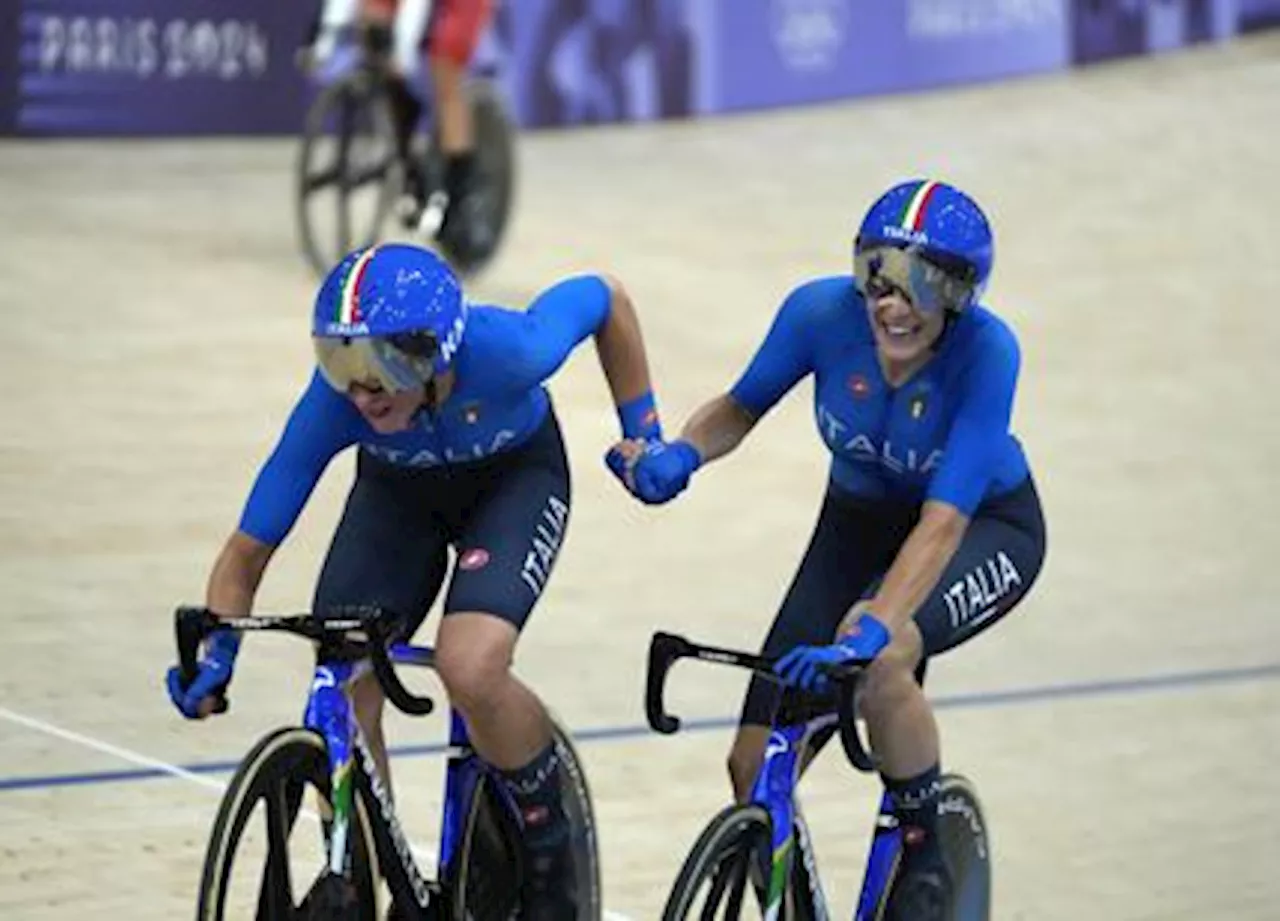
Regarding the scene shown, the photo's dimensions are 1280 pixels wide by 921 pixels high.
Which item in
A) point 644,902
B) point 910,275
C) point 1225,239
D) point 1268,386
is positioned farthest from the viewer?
point 1225,239

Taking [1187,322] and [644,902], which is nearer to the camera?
[644,902]

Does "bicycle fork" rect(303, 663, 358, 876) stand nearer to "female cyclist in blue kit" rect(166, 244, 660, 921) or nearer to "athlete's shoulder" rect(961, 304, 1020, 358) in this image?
"female cyclist in blue kit" rect(166, 244, 660, 921)

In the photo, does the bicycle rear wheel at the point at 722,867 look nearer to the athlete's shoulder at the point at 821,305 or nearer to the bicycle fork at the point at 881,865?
the bicycle fork at the point at 881,865

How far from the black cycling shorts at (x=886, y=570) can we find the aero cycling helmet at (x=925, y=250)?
0.40 meters

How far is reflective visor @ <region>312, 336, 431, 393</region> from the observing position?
4793 mm

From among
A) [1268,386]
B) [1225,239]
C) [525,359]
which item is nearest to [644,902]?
[525,359]

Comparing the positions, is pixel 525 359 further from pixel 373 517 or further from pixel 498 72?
pixel 498 72

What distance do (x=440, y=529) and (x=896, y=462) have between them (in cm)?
71

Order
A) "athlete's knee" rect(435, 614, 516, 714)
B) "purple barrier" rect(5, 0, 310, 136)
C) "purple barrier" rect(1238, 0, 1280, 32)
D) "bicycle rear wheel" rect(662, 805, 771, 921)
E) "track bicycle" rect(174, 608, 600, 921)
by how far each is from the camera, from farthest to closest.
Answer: "purple barrier" rect(1238, 0, 1280, 32) → "purple barrier" rect(5, 0, 310, 136) → "athlete's knee" rect(435, 614, 516, 714) → "track bicycle" rect(174, 608, 600, 921) → "bicycle rear wheel" rect(662, 805, 771, 921)

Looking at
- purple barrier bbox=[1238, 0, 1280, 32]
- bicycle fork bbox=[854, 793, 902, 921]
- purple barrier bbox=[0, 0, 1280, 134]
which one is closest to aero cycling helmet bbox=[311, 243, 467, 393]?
bicycle fork bbox=[854, 793, 902, 921]

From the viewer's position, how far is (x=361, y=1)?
12.0m

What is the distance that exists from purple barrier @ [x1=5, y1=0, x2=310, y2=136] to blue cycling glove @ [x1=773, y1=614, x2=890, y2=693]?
31.2 ft

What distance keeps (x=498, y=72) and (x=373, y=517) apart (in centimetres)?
992

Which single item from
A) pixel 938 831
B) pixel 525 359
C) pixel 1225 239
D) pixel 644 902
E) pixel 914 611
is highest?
pixel 525 359
